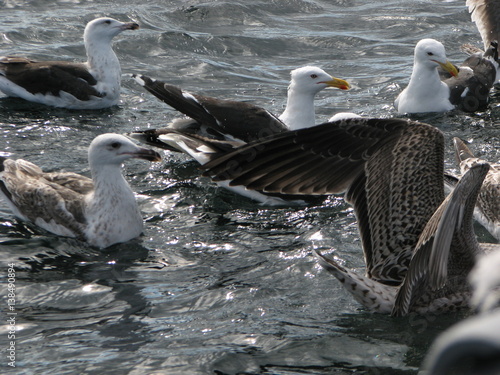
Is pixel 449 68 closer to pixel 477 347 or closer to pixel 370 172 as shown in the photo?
pixel 370 172

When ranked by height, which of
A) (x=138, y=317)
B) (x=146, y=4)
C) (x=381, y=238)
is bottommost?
(x=138, y=317)

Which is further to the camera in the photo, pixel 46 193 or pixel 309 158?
pixel 46 193

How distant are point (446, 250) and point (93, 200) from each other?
349 centimetres

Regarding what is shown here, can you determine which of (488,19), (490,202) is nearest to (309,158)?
(490,202)

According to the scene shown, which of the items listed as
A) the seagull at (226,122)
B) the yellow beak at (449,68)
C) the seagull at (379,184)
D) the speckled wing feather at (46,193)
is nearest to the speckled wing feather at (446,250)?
the seagull at (379,184)

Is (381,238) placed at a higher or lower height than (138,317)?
higher

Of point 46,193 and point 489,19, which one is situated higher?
point 489,19

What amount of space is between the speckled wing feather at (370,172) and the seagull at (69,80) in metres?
4.97

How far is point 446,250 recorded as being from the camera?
3.94 meters

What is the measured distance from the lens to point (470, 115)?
9766 mm

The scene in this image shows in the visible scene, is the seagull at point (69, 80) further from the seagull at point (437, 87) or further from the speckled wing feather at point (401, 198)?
the speckled wing feather at point (401, 198)

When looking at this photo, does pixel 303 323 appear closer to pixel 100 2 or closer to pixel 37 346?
pixel 37 346

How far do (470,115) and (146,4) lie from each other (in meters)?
7.46

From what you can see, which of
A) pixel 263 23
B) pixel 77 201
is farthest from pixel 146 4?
pixel 77 201
